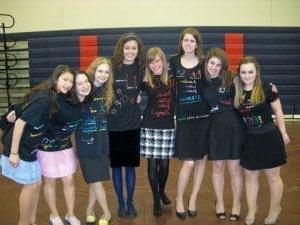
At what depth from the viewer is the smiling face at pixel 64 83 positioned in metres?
3.05

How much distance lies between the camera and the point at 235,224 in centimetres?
337

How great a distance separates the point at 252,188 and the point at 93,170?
4.38 feet

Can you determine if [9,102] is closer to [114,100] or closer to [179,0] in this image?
[179,0]

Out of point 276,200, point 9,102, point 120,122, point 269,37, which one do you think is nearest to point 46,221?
point 120,122

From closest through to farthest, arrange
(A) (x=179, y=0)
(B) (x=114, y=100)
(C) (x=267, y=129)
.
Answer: (C) (x=267, y=129) < (B) (x=114, y=100) < (A) (x=179, y=0)

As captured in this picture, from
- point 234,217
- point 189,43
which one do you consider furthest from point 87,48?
point 234,217

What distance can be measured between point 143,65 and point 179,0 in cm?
520

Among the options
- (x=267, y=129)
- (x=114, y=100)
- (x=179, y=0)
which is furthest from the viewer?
(x=179, y=0)

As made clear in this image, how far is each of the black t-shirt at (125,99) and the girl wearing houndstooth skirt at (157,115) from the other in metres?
0.09

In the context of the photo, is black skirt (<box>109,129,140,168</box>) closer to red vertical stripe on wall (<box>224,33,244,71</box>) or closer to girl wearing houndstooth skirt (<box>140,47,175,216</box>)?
girl wearing houndstooth skirt (<box>140,47,175,216</box>)

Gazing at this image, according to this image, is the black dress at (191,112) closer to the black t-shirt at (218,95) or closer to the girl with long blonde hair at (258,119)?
the black t-shirt at (218,95)

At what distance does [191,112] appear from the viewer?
11.2 feet

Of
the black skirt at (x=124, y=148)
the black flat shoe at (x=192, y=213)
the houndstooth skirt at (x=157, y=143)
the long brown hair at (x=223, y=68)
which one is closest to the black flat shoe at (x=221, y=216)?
the black flat shoe at (x=192, y=213)

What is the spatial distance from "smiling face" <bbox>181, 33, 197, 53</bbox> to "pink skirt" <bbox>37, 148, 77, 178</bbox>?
4.27 ft
